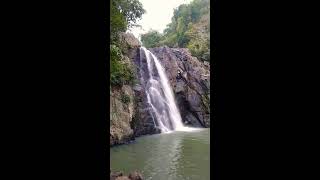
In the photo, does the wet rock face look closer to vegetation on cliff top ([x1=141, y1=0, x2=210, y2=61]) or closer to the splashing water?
the splashing water

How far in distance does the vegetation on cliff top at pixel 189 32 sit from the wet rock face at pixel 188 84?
3.33 metres

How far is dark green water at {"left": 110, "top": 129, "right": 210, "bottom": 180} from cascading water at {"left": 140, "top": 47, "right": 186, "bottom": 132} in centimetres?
228

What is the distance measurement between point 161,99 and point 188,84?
3.41 metres

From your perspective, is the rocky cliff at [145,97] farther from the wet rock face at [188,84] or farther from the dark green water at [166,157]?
the dark green water at [166,157]

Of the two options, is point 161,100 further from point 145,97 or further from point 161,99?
point 145,97

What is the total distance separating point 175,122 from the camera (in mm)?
20328

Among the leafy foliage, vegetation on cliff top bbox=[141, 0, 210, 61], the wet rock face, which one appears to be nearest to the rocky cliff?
the wet rock face

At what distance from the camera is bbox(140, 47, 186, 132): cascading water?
19125 mm

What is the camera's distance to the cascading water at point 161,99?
62.7ft
